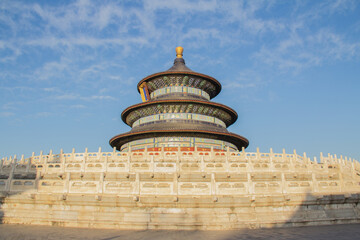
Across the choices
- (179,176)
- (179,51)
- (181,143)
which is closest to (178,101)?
(181,143)

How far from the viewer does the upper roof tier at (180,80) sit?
36219 mm

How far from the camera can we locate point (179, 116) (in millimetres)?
33219

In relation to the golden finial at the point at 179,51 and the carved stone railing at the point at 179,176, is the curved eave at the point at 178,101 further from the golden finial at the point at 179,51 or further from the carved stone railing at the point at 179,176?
the carved stone railing at the point at 179,176

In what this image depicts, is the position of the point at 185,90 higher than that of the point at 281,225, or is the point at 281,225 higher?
the point at 185,90

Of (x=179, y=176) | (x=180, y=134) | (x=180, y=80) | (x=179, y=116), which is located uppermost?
(x=180, y=80)

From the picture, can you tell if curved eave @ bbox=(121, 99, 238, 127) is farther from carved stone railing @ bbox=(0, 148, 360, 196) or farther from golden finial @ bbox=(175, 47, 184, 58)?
carved stone railing @ bbox=(0, 148, 360, 196)

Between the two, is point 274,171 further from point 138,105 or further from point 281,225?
point 138,105

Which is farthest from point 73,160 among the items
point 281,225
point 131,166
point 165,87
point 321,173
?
point 165,87

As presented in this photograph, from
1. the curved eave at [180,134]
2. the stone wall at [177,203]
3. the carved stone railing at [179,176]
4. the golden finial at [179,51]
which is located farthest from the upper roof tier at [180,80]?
the stone wall at [177,203]

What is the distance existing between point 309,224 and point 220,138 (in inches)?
850

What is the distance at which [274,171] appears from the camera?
1705cm

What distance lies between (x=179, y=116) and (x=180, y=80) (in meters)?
6.07

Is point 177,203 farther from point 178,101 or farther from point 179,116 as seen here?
point 179,116

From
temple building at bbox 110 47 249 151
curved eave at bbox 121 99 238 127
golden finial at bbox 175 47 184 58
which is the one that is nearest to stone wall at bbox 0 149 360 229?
temple building at bbox 110 47 249 151
